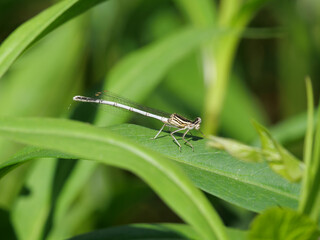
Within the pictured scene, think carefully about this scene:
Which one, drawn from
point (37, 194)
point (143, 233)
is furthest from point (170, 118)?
point (143, 233)

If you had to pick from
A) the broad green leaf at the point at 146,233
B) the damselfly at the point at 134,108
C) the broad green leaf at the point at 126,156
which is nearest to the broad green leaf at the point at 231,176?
the broad green leaf at the point at 146,233

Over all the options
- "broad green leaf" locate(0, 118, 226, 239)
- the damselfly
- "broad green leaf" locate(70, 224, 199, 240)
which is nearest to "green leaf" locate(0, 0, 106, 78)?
"broad green leaf" locate(0, 118, 226, 239)

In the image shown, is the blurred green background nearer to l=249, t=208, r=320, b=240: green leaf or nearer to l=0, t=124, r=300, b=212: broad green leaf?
l=0, t=124, r=300, b=212: broad green leaf

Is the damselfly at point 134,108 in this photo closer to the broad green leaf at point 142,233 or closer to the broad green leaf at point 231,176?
the broad green leaf at point 231,176

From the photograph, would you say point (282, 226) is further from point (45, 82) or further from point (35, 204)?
point (45, 82)

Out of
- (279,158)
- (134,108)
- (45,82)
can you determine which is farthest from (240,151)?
(45,82)

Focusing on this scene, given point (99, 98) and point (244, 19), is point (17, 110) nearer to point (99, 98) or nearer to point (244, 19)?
point (99, 98)

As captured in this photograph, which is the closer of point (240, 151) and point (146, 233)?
point (240, 151)
